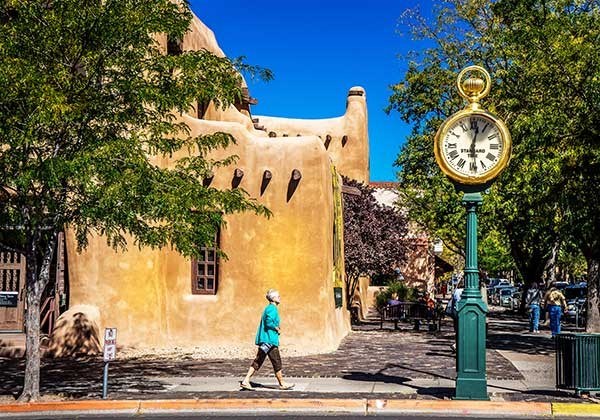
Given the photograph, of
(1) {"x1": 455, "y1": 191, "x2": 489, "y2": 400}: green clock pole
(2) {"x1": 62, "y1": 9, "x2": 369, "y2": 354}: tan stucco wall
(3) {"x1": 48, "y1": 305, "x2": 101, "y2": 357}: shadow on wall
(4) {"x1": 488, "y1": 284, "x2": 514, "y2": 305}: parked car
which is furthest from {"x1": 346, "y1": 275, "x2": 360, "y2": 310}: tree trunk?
(4) {"x1": 488, "y1": 284, "x2": 514, "y2": 305}: parked car

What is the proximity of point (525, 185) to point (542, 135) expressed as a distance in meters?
2.50

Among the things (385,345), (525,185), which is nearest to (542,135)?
(525,185)

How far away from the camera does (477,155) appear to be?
1154cm

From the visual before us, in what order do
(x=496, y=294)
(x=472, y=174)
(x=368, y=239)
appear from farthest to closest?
(x=496, y=294) → (x=368, y=239) → (x=472, y=174)

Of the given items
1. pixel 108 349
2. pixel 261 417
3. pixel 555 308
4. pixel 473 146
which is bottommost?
pixel 261 417

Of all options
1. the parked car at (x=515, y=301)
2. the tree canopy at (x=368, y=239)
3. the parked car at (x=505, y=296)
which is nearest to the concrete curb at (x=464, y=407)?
the tree canopy at (x=368, y=239)

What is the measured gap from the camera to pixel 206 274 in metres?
18.2

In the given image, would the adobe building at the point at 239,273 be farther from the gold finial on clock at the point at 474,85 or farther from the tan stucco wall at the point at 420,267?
the tan stucco wall at the point at 420,267

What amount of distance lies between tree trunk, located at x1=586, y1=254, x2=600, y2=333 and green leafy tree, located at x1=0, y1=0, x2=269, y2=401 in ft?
34.1

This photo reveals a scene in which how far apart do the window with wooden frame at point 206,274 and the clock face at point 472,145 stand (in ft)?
25.6

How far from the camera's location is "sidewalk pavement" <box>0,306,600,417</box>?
11055mm

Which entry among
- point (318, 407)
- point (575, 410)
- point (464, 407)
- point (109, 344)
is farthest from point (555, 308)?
point (109, 344)

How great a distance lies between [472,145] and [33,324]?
7.07m

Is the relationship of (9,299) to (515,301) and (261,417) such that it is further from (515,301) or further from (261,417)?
(515,301)
